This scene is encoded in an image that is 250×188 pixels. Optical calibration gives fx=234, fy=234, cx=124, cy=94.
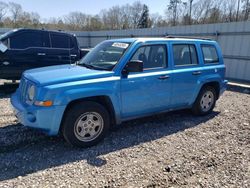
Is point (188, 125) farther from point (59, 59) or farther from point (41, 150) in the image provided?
point (59, 59)

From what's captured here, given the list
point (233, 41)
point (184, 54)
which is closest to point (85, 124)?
point (184, 54)

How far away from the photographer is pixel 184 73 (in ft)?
16.4

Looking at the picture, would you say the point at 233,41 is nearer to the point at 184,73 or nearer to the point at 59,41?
the point at 184,73

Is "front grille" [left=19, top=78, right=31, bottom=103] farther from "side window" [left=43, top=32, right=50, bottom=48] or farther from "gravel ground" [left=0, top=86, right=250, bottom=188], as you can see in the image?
"side window" [left=43, top=32, right=50, bottom=48]

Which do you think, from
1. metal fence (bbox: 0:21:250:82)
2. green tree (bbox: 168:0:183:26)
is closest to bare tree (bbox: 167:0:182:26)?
green tree (bbox: 168:0:183:26)

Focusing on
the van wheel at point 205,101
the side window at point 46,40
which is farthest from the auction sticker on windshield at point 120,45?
the side window at point 46,40

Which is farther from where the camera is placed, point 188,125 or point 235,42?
point 235,42

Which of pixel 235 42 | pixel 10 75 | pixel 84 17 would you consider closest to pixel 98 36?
pixel 235 42

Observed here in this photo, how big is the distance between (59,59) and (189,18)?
116 feet

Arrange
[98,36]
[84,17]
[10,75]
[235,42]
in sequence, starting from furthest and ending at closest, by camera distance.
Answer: [84,17], [98,36], [235,42], [10,75]

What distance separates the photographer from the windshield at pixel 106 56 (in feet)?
14.0

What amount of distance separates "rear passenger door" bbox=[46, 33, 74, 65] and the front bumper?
449 cm

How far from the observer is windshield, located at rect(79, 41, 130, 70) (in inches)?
168

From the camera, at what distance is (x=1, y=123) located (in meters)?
4.88
